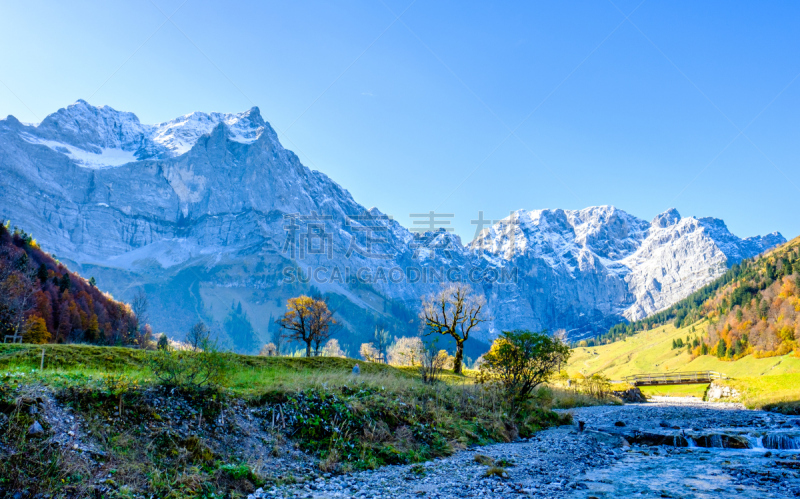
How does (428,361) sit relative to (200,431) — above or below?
above

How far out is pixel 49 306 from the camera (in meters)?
82.8

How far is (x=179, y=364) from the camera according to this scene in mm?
15305

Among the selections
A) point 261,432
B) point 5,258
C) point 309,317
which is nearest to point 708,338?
point 309,317

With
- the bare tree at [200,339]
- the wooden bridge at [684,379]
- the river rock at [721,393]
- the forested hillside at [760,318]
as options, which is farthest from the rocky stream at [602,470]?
the forested hillside at [760,318]

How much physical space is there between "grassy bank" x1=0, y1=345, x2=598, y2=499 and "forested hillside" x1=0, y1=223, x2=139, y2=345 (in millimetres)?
51122

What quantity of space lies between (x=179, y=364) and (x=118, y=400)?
2654mm

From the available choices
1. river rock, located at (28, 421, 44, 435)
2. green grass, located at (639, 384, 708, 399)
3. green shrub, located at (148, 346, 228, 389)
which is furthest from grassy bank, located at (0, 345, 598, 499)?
green grass, located at (639, 384, 708, 399)

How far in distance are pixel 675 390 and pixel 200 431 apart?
304 ft

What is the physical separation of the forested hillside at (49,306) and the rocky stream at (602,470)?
193 ft

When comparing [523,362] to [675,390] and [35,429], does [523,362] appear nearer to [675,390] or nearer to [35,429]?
[35,429]

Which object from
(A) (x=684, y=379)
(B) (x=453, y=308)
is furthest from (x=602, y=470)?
(A) (x=684, y=379)

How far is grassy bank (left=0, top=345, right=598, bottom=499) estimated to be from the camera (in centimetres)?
961

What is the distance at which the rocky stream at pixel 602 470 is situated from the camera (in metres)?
12.7

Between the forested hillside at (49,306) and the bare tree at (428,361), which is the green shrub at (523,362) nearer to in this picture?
the bare tree at (428,361)
